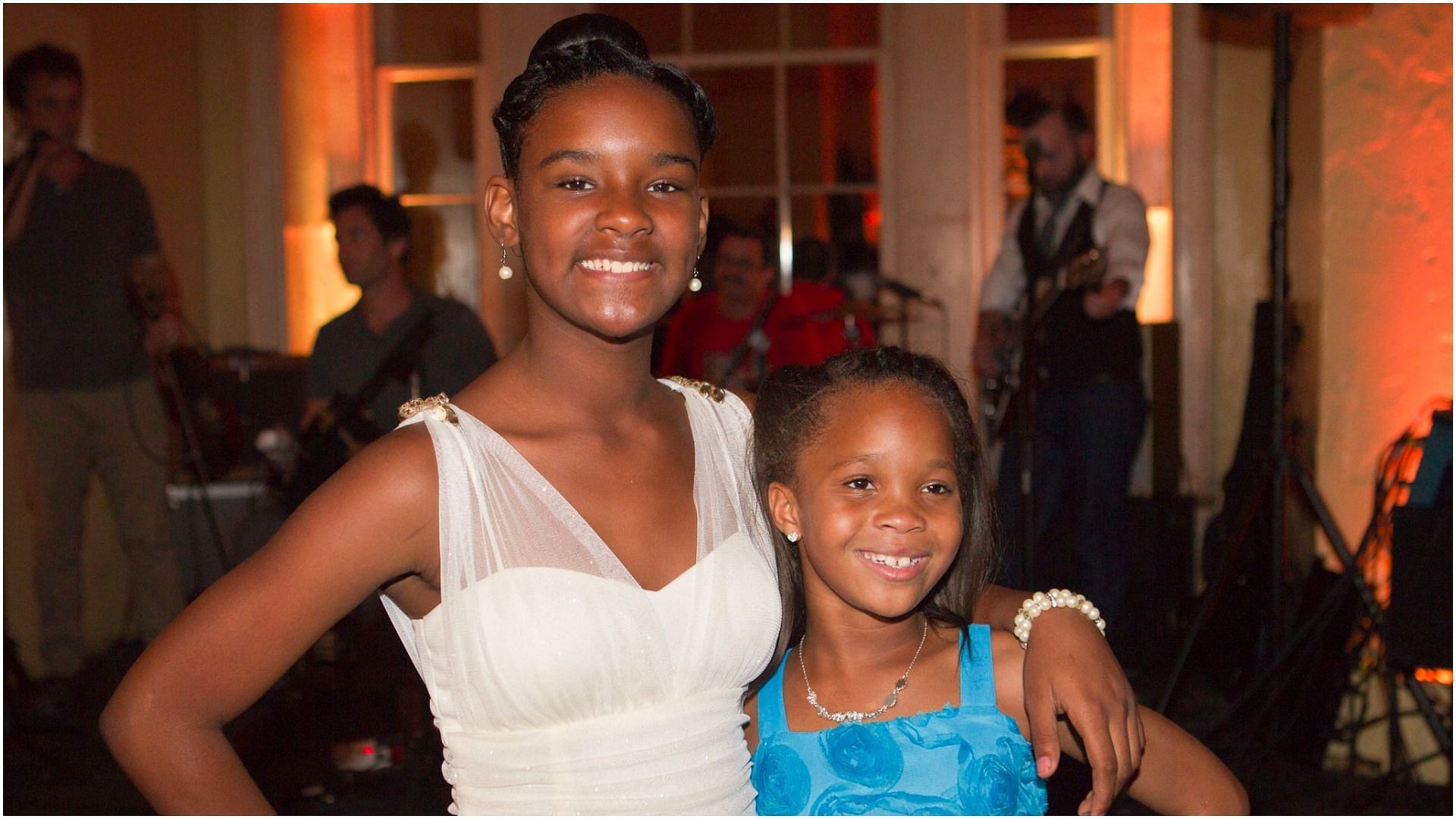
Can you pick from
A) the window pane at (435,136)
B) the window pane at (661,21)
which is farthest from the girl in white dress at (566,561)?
the window pane at (435,136)

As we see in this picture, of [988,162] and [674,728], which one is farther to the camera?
[988,162]

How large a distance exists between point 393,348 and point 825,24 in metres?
2.93

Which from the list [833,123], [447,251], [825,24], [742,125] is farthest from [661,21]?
[447,251]

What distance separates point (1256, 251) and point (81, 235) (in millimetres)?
Result: 4448

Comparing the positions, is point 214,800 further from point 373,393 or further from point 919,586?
point 373,393

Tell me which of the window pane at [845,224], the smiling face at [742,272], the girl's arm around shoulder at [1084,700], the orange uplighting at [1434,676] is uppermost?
the window pane at [845,224]

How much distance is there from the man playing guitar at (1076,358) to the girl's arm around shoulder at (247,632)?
2961 mm

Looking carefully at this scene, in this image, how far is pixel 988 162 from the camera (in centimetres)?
572

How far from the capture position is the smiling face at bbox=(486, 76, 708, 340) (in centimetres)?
133

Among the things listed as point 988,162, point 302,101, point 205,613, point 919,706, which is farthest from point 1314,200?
point 302,101

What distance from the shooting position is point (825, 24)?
5871mm

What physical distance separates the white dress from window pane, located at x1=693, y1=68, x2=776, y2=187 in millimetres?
4717

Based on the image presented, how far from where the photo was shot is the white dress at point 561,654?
1283 mm

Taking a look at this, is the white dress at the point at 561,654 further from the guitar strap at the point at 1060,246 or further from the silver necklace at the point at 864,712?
the guitar strap at the point at 1060,246
